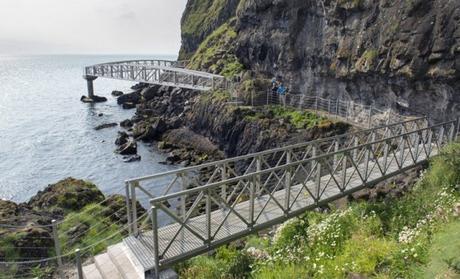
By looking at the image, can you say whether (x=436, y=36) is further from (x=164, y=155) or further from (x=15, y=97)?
(x=15, y=97)

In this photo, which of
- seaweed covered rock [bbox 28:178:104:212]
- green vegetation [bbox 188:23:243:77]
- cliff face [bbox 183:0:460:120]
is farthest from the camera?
green vegetation [bbox 188:23:243:77]

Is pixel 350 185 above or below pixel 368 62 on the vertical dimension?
Result: below

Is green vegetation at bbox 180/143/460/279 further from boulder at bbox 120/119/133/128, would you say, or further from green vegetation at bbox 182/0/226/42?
green vegetation at bbox 182/0/226/42

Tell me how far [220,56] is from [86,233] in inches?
1344

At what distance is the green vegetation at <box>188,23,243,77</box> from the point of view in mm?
39700

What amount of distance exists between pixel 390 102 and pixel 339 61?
5.02 m

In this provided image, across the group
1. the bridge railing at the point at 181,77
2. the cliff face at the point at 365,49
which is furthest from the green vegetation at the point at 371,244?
the bridge railing at the point at 181,77

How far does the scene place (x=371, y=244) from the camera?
722cm

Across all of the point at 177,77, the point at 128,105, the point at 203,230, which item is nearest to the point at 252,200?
the point at 203,230

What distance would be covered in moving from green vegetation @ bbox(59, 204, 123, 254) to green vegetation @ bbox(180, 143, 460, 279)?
4.30 m

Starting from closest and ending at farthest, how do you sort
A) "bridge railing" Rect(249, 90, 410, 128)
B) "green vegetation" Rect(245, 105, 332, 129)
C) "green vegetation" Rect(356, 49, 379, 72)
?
"green vegetation" Rect(356, 49, 379, 72)
"bridge railing" Rect(249, 90, 410, 128)
"green vegetation" Rect(245, 105, 332, 129)

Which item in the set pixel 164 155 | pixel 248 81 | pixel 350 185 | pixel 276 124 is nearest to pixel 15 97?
pixel 164 155

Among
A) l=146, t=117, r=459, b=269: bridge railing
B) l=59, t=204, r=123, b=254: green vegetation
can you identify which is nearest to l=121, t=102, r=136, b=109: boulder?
l=59, t=204, r=123, b=254: green vegetation

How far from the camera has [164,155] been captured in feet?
99.5
